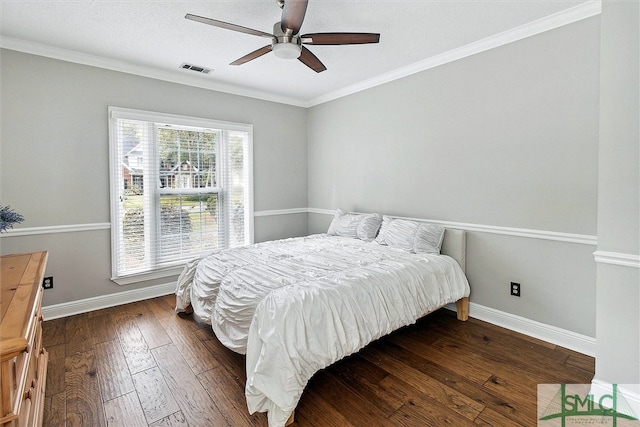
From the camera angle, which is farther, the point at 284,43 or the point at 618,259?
the point at 284,43

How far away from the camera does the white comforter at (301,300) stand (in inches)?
68.3

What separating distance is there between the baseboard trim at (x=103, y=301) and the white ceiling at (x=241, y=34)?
97.0 inches

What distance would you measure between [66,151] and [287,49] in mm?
2552

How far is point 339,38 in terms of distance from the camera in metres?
2.20

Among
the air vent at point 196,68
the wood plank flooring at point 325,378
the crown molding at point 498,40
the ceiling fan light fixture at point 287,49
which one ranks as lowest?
the wood plank flooring at point 325,378

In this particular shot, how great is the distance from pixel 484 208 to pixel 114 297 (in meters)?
4.01

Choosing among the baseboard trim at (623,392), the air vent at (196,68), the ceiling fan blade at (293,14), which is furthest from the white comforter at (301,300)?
the air vent at (196,68)

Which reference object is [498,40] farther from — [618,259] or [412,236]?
[618,259]

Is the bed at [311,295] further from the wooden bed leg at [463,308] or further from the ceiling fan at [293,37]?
the ceiling fan at [293,37]

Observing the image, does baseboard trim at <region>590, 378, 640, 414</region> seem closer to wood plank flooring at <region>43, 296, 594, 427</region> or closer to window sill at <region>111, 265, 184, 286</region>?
wood plank flooring at <region>43, 296, 594, 427</region>

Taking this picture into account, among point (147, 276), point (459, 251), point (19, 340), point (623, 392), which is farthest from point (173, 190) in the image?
point (623, 392)

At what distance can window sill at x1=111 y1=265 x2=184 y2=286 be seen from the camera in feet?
11.4

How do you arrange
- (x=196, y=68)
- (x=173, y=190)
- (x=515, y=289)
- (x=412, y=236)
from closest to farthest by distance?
(x=515, y=289) < (x=412, y=236) < (x=196, y=68) < (x=173, y=190)

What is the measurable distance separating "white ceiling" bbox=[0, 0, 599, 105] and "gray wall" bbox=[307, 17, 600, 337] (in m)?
0.28
